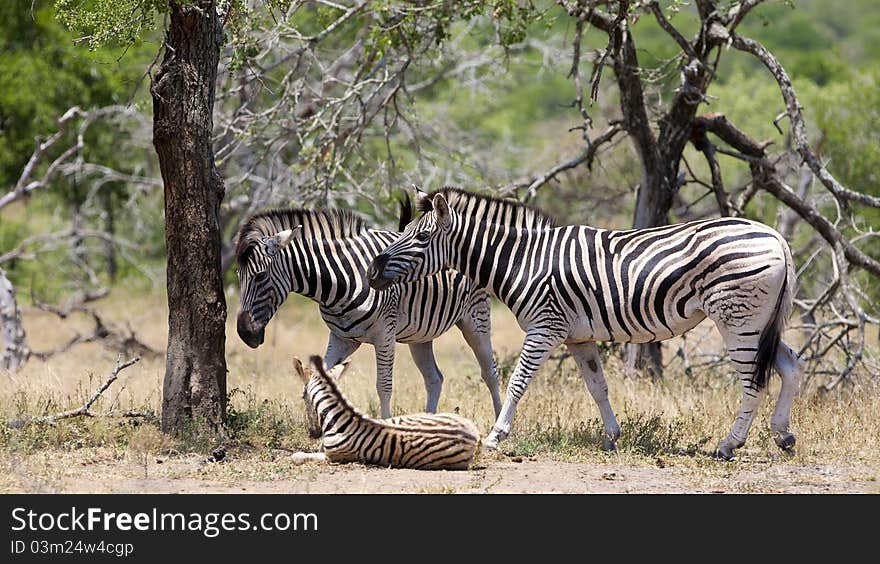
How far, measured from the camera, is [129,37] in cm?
880

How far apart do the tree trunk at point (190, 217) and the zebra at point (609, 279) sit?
1.44 metres

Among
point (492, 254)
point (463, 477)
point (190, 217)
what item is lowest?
point (463, 477)

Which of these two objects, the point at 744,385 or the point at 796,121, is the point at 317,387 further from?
the point at 796,121

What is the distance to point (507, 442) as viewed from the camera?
9320mm

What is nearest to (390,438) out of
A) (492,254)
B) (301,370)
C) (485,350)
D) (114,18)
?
(301,370)

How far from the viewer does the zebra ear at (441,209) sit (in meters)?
9.15

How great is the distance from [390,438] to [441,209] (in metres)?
2.07

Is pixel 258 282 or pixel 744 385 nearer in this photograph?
pixel 744 385

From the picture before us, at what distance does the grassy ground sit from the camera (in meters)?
7.91

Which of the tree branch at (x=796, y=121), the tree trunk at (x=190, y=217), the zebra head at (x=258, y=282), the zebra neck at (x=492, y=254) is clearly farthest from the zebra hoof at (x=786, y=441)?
the tree trunk at (x=190, y=217)

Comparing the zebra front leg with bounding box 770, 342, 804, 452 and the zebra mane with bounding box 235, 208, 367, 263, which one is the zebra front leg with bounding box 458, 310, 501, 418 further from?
the zebra front leg with bounding box 770, 342, 804, 452

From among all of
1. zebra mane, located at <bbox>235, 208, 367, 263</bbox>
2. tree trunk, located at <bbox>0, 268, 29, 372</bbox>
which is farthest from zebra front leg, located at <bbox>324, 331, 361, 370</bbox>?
tree trunk, located at <bbox>0, 268, 29, 372</bbox>

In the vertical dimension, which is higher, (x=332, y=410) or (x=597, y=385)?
(x=597, y=385)

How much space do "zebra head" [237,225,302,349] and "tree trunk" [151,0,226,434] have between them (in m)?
0.23
